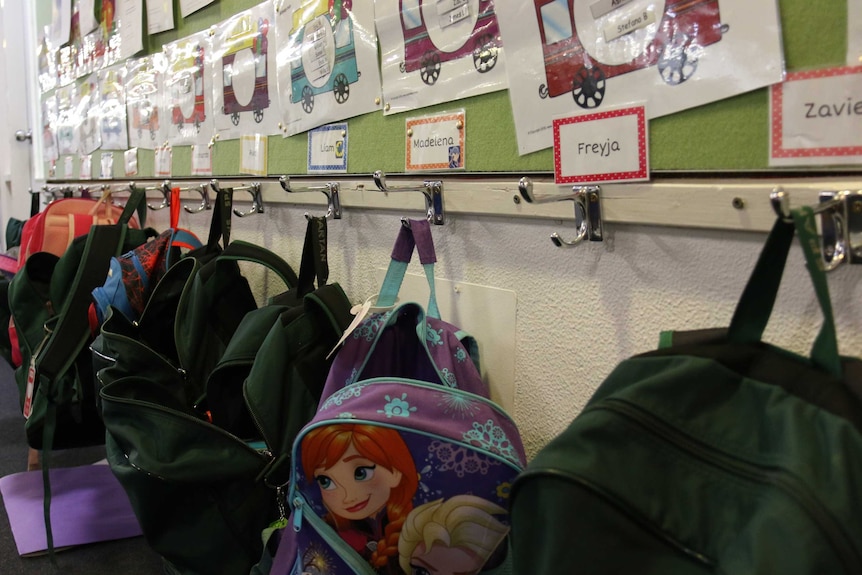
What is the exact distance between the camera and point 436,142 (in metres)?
0.72

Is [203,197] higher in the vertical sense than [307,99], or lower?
lower

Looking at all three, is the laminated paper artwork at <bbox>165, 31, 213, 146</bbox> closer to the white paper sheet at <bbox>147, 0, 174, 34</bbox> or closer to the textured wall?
the white paper sheet at <bbox>147, 0, 174, 34</bbox>

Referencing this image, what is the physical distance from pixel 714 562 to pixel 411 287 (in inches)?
19.7

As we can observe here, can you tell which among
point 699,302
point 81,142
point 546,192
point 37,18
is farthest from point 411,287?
point 37,18

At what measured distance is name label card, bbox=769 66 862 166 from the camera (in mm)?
421

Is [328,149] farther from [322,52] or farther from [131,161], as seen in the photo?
[131,161]

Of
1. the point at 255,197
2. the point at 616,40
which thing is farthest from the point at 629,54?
the point at 255,197

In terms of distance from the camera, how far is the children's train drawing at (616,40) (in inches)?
19.5

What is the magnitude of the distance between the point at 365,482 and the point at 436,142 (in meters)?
0.38

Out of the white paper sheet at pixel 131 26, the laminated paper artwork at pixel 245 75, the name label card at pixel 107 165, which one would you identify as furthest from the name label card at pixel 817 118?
the name label card at pixel 107 165

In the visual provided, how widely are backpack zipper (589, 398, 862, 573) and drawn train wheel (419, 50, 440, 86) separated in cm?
45

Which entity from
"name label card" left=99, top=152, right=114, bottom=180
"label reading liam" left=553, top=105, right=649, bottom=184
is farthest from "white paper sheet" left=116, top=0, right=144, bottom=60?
"label reading liam" left=553, top=105, right=649, bottom=184

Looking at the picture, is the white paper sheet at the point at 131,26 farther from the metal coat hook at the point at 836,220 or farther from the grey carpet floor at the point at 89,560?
the metal coat hook at the point at 836,220

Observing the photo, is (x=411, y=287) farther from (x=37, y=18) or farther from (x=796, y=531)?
(x=37, y=18)
